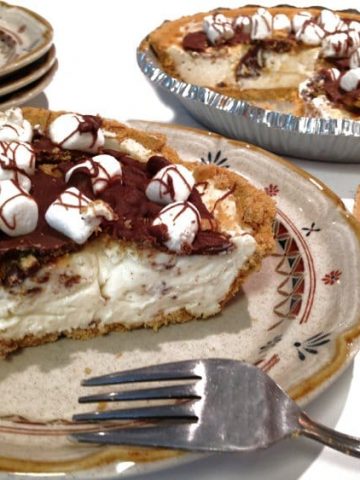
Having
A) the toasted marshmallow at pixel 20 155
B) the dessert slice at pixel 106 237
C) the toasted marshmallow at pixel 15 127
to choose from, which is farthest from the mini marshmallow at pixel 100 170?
the toasted marshmallow at pixel 15 127

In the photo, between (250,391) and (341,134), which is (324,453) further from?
(341,134)

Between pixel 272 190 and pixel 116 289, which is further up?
pixel 272 190

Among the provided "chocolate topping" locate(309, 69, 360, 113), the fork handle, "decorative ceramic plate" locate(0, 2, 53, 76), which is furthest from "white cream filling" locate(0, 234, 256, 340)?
"chocolate topping" locate(309, 69, 360, 113)

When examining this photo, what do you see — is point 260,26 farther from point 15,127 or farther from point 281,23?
point 15,127

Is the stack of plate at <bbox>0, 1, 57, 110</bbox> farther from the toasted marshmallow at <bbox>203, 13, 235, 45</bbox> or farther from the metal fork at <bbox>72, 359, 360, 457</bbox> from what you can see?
Answer: the metal fork at <bbox>72, 359, 360, 457</bbox>

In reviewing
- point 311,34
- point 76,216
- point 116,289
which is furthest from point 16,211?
point 311,34

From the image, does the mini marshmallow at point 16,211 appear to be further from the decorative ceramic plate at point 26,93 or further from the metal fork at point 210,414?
the decorative ceramic plate at point 26,93
